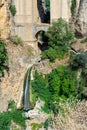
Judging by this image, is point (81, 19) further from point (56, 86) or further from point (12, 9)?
point (56, 86)

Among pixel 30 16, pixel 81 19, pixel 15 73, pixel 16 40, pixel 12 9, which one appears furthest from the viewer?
pixel 30 16

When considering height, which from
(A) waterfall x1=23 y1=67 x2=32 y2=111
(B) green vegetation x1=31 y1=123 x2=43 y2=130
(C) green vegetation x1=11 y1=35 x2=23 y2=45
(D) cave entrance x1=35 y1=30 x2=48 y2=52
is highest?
(C) green vegetation x1=11 y1=35 x2=23 y2=45

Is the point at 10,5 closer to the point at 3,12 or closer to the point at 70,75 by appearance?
the point at 3,12

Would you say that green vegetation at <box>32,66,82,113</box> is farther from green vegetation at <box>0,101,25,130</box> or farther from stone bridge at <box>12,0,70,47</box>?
stone bridge at <box>12,0,70,47</box>

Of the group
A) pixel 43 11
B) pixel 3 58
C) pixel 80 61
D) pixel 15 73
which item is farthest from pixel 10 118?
pixel 43 11

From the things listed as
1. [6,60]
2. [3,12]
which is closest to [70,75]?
[6,60]

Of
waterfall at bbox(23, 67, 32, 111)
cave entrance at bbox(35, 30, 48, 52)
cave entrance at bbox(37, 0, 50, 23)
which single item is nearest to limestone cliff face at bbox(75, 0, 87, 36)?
cave entrance at bbox(35, 30, 48, 52)
